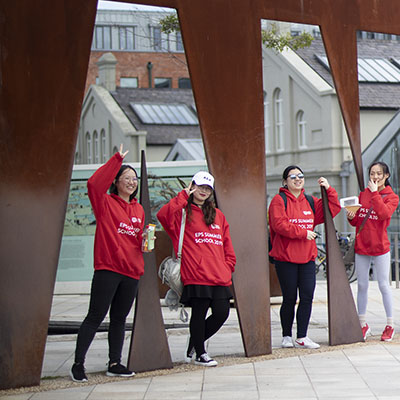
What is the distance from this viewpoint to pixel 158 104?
4044 centimetres

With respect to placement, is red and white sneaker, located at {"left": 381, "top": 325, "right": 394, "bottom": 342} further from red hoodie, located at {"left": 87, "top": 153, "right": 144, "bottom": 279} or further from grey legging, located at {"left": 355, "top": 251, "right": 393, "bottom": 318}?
red hoodie, located at {"left": 87, "top": 153, "right": 144, "bottom": 279}

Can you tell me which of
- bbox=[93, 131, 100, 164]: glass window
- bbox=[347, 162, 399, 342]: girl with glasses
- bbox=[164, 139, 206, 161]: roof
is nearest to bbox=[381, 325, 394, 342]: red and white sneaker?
bbox=[347, 162, 399, 342]: girl with glasses

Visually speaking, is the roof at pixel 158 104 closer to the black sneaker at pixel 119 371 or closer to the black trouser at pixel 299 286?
the black trouser at pixel 299 286

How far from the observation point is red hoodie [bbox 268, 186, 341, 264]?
7949 millimetres

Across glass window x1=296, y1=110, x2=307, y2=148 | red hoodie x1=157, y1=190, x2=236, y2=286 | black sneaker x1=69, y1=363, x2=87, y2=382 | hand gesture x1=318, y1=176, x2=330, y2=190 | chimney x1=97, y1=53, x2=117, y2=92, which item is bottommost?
black sneaker x1=69, y1=363, x2=87, y2=382

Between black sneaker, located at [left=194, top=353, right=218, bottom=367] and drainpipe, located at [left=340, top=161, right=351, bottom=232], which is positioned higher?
drainpipe, located at [left=340, top=161, right=351, bottom=232]

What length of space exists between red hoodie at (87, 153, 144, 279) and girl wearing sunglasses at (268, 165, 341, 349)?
163cm

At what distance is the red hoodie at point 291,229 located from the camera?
795 centimetres

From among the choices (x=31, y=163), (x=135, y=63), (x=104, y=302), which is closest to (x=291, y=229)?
(x=104, y=302)

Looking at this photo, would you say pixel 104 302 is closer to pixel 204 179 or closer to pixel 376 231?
pixel 204 179

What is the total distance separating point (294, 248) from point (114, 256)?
6.39 ft

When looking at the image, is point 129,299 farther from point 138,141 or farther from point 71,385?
point 138,141

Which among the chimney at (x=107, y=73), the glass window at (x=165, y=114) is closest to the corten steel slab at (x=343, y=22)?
the glass window at (x=165, y=114)

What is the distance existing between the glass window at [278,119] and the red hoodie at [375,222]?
23.9 m
